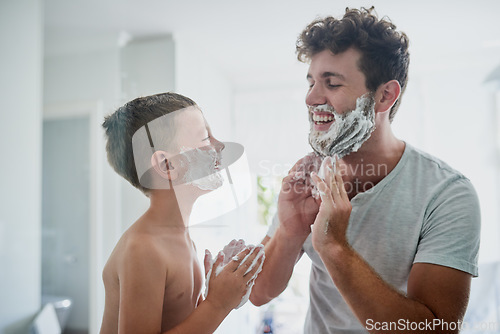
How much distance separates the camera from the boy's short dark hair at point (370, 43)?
0.58m

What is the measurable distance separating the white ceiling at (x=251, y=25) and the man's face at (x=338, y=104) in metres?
0.06

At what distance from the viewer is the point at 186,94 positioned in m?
0.63

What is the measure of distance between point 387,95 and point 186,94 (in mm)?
346

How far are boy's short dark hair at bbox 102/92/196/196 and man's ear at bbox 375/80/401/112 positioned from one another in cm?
31

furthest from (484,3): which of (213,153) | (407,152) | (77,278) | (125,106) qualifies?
(77,278)

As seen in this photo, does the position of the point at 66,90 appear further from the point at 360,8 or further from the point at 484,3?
the point at 484,3

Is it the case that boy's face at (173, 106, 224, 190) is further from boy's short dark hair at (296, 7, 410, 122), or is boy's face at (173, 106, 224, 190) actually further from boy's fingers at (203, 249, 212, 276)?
boy's short dark hair at (296, 7, 410, 122)

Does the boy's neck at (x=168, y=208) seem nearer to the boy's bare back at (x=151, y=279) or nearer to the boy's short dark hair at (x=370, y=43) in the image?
the boy's bare back at (x=151, y=279)

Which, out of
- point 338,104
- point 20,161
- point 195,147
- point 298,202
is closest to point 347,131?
point 338,104

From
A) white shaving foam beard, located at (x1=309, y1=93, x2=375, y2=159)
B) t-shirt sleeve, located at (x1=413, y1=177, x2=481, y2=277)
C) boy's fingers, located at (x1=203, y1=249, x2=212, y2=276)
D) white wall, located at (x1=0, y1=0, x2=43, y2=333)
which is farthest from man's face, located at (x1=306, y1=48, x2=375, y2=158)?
white wall, located at (x1=0, y1=0, x2=43, y2=333)

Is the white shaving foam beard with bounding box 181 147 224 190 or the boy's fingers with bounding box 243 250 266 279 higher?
the white shaving foam beard with bounding box 181 147 224 190

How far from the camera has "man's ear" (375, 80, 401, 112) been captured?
595mm

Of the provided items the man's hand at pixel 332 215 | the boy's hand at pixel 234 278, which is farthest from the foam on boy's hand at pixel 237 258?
the man's hand at pixel 332 215

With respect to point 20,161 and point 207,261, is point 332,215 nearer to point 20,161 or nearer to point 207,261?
point 207,261
